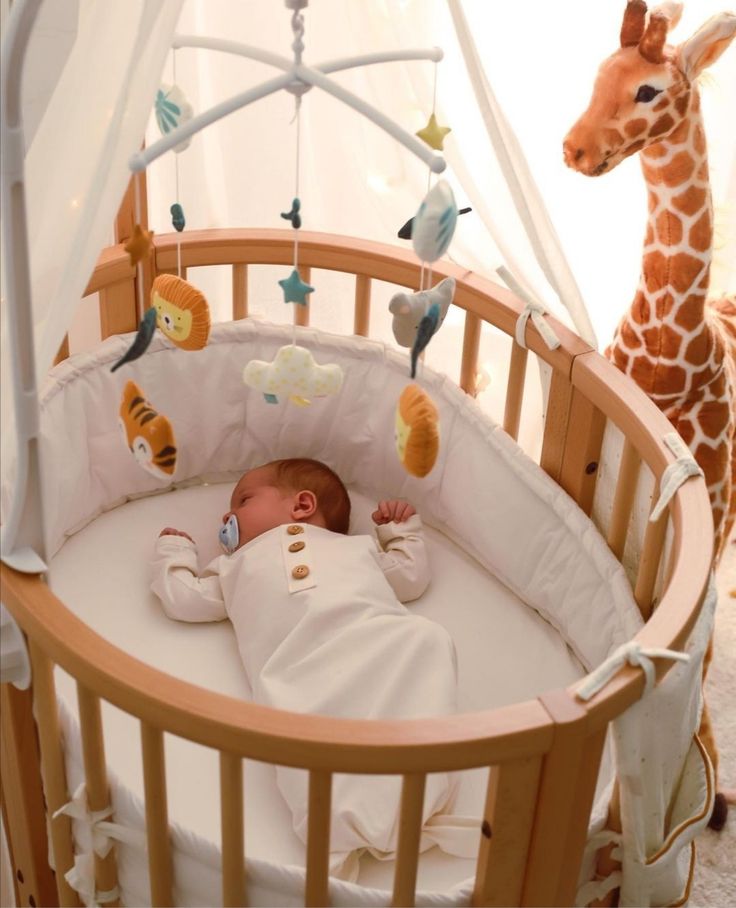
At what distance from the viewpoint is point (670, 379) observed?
165cm

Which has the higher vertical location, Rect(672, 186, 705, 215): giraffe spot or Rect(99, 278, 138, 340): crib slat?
Rect(672, 186, 705, 215): giraffe spot

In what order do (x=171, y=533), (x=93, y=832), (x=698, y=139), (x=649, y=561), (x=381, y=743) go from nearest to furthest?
(x=381, y=743) < (x=93, y=832) < (x=649, y=561) < (x=698, y=139) < (x=171, y=533)

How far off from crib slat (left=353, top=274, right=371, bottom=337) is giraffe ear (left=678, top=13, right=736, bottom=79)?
2.00 feet

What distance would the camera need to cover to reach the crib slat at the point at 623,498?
1522 millimetres

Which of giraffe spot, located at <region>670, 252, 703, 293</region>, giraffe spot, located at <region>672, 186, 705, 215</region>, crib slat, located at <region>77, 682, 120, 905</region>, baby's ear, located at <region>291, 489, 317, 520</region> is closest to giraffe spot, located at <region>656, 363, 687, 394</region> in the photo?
giraffe spot, located at <region>670, 252, 703, 293</region>

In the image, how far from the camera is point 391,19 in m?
1.63

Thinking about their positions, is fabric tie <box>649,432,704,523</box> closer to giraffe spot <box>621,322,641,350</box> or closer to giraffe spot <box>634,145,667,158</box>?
giraffe spot <box>621,322,641,350</box>

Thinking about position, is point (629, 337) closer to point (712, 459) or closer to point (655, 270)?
point (655, 270)

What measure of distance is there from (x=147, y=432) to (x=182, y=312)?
0.51ft

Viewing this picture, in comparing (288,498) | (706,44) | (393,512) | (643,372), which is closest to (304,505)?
(288,498)

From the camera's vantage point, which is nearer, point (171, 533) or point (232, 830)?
point (232, 830)

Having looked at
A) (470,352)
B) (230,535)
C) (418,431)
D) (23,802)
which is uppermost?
(418,431)

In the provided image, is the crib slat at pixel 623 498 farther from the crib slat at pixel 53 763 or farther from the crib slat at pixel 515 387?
the crib slat at pixel 53 763

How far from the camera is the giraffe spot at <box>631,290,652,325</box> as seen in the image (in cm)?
165
